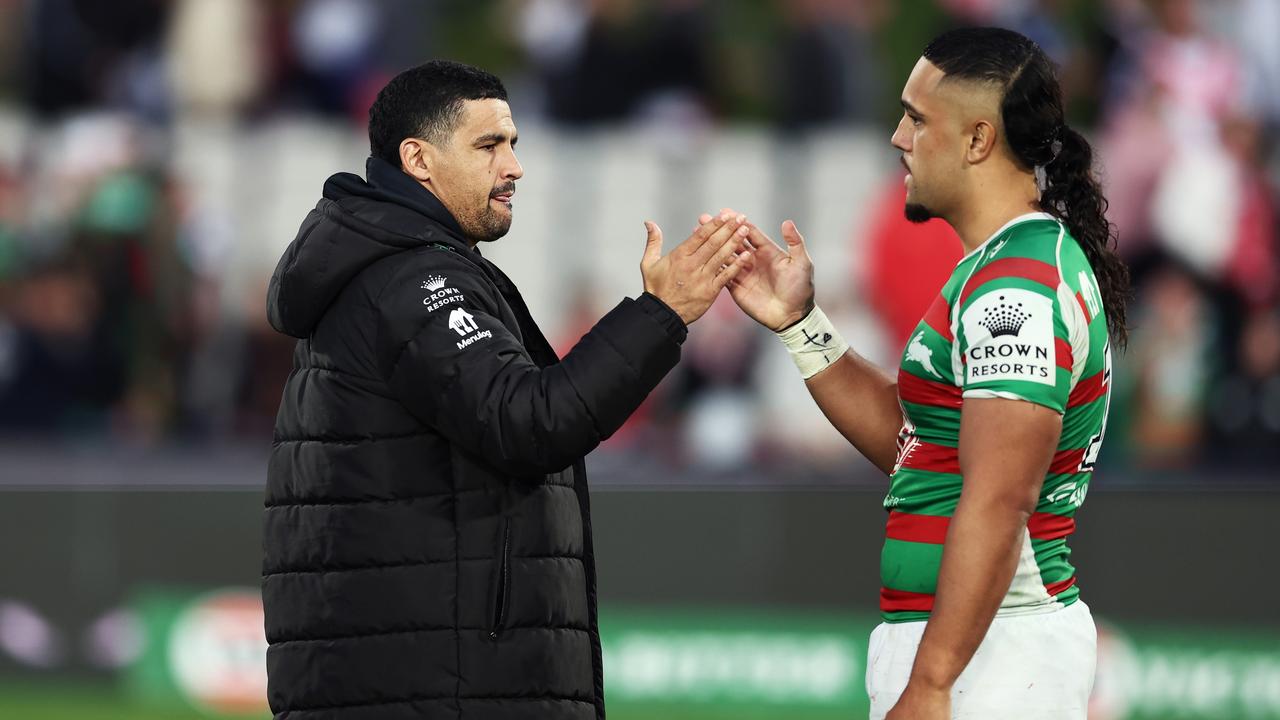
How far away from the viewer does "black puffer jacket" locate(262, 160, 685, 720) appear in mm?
3371

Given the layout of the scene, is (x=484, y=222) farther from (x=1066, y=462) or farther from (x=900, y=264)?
(x=900, y=264)

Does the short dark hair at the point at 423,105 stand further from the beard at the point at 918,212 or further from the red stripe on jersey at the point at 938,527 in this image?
the red stripe on jersey at the point at 938,527

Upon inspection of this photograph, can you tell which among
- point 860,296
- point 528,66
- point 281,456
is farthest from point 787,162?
point 281,456

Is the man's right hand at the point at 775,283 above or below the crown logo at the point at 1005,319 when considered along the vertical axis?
above

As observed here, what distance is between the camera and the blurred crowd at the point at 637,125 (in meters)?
8.59

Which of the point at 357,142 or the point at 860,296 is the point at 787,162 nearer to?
the point at 860,296

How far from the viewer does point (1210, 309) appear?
8562 millimetres

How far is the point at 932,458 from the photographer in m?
3.30

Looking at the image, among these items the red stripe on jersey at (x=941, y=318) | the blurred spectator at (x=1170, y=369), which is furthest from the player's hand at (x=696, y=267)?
the blurred spectator at (x=1170, y=369)

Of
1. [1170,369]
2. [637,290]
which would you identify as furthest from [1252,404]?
[637,290]

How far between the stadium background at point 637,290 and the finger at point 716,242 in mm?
Answer: 4571

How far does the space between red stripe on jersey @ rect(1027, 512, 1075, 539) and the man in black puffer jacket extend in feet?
2.47

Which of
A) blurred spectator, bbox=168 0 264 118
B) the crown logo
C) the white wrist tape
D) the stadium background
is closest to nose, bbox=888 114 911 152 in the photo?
the crown logo

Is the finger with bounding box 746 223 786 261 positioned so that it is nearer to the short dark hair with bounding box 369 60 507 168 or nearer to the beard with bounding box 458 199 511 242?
the beard with bounding box 458 199 511 242
